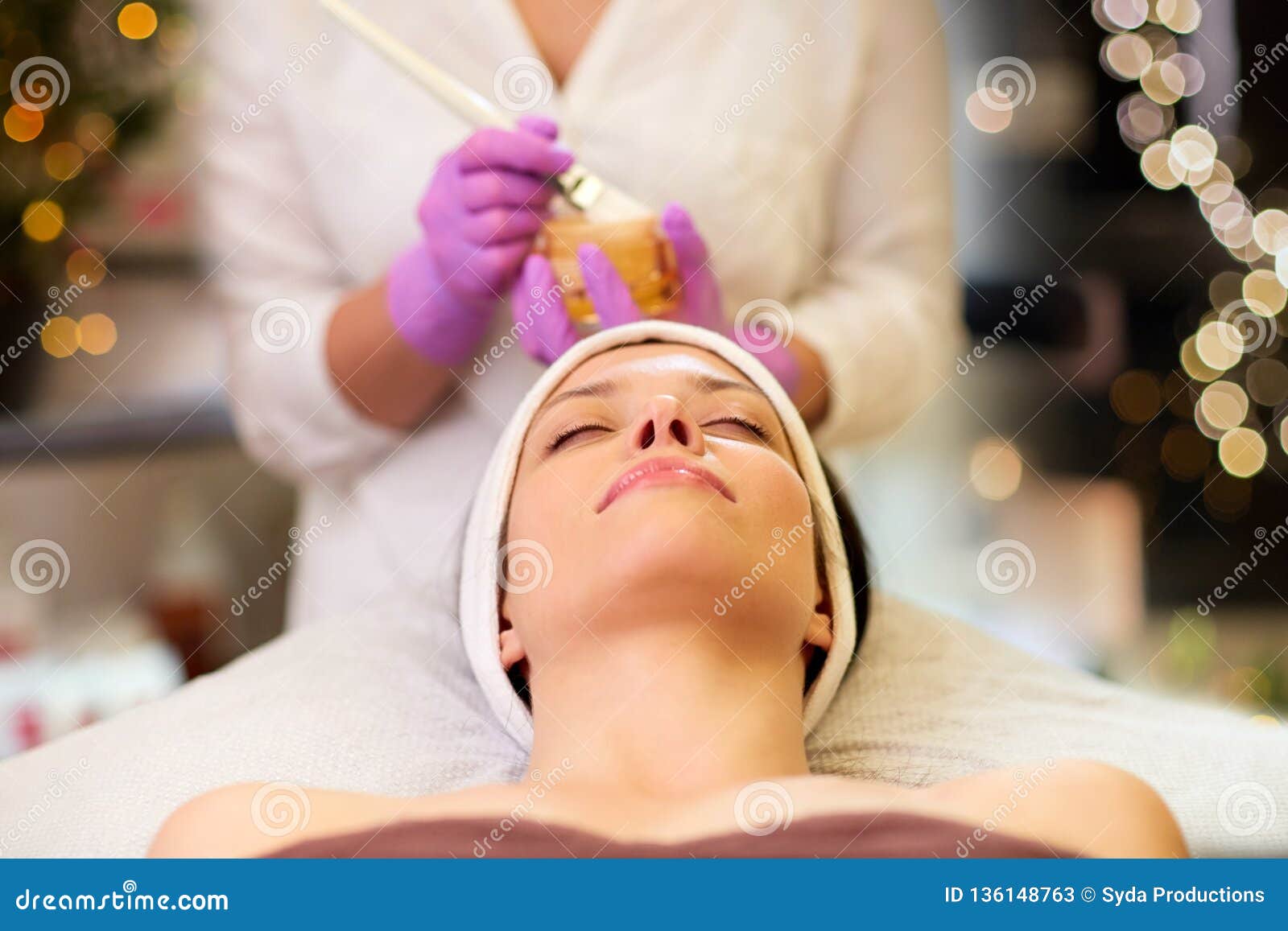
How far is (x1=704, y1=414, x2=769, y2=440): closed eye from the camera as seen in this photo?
0.87 metres

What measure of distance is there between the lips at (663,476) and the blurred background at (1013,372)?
0.73 meters

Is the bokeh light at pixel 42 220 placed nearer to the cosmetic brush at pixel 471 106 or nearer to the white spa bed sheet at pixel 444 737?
the cosmetic brush at pixel 471 106

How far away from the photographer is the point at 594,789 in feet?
2.45

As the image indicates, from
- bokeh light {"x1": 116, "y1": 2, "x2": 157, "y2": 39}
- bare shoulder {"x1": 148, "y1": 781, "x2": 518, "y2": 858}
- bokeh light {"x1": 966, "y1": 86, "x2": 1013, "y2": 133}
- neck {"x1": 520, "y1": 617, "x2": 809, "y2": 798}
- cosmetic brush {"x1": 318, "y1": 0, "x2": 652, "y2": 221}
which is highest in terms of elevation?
bokeh light {"x1": 966, "y1": 86, "x2": 1013, "y2": 133}

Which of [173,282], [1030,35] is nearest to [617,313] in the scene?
[1030,35]

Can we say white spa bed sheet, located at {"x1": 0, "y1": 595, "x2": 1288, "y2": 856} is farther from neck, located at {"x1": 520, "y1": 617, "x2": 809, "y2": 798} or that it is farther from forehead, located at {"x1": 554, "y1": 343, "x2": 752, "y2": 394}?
forehead, located at {"x1": 554, "y1": 343, "x2": 752, "y2": 394}

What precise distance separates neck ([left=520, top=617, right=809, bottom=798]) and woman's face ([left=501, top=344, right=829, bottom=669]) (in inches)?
0.6

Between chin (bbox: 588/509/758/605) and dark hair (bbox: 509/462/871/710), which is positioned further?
dark hair (bbox: 509/462/871/710)

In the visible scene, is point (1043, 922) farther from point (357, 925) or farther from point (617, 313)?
point (617, 313)

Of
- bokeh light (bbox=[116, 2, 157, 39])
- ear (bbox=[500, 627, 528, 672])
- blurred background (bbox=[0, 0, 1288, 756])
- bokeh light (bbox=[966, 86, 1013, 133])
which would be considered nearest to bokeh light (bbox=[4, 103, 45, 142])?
blurred background (bbox=[0, 0, 1288, 756])

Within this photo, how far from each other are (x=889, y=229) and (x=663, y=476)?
58 cm

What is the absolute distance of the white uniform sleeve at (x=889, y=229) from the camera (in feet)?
3.80

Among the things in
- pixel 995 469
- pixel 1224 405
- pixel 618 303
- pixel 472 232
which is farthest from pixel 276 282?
pixel 1224 405

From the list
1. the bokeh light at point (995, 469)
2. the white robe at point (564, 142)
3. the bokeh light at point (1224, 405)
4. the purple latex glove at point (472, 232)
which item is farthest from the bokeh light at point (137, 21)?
the bokeh light at point (1224, 405)
